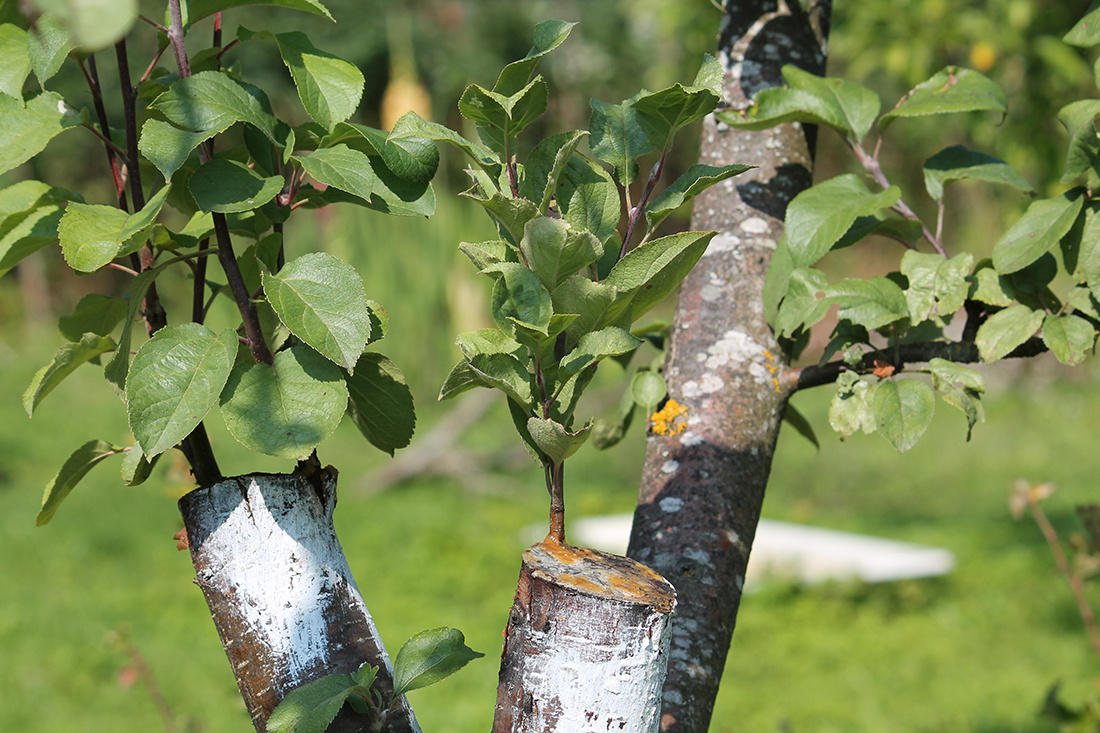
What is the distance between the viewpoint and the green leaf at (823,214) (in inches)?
36.5

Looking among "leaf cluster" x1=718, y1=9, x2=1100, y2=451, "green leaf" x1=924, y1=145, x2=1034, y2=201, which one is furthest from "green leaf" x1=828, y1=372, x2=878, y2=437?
"green leaf" x1=924, y1=145, x2=1034, y2=201

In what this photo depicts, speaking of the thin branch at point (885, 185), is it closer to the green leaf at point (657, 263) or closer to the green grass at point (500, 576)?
the green leaf at point (657, 263)

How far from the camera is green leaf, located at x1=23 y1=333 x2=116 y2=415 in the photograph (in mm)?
735

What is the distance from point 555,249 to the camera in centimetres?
62

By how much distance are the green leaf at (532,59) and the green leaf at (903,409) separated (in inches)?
19.2

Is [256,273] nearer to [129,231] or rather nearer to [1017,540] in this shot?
[129,231]

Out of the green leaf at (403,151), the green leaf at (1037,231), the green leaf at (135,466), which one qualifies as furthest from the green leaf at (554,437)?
the green leaf at (1037,231)

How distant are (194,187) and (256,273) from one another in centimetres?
16

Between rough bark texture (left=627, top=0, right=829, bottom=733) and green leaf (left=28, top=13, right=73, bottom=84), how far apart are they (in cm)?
64

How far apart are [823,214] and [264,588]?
65cm

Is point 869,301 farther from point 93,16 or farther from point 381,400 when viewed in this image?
point 93,16

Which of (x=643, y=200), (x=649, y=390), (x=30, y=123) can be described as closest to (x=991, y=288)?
(x=649, y=390)

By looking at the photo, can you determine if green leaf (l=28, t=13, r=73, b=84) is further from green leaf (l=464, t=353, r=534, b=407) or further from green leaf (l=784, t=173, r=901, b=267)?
green leaf (l=784, t=173, r=901, b=267)

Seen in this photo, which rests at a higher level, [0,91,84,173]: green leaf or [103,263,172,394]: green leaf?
[0,91,84,173]: green leaf
